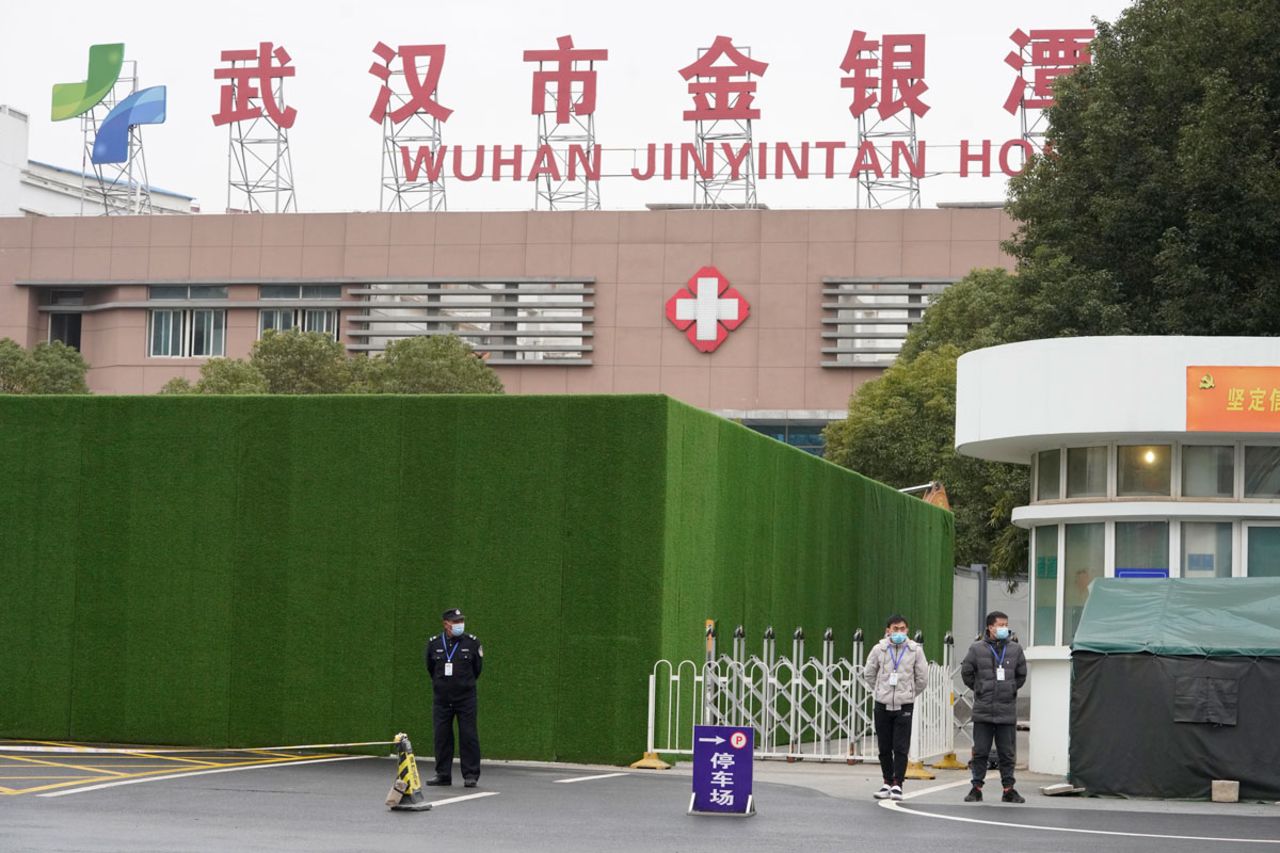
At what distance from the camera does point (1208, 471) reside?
20.5 metres

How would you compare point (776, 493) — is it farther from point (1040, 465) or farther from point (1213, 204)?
point (1213, 204)

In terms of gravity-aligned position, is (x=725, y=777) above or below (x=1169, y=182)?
below

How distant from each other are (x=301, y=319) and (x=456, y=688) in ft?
206

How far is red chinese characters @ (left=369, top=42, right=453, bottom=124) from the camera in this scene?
70.1 metres

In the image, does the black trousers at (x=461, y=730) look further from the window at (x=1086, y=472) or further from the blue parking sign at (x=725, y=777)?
the window at (x=1086, y=472)

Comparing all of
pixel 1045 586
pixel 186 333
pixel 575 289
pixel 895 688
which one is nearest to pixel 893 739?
pixel 895 688

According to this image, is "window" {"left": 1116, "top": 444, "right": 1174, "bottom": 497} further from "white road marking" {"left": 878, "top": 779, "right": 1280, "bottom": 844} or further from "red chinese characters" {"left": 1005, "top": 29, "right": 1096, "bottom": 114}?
"red chinese characters" {"left": 1005, "top": 29, "right": 1096, "bottom": 114}

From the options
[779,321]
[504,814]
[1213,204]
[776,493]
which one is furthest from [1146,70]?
[779,321]

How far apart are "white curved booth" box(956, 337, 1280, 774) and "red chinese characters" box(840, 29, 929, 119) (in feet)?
156

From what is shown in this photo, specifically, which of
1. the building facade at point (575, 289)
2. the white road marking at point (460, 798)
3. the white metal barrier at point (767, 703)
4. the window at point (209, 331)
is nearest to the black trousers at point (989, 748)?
the white metal barrier at point (767, 703)

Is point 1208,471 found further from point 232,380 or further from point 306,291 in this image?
point 306,291

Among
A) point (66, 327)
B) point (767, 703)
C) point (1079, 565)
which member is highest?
point (66, 327)

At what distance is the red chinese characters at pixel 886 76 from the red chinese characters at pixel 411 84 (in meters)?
15.5

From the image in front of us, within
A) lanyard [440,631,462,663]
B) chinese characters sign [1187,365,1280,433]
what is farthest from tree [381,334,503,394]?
lanyard [440,631,462,663]
